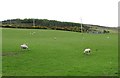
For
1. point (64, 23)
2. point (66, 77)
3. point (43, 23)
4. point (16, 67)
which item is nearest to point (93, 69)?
point (66, 77)

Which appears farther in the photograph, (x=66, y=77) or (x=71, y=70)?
(x=71, y=70)

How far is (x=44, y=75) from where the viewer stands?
18.7 m

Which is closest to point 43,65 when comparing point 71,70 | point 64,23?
point 71,70

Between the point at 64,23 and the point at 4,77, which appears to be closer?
the point at 4,77

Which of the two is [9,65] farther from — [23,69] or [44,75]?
[44,75]

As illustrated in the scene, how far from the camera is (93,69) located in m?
21.0

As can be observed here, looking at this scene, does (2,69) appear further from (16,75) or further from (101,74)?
(101,74)

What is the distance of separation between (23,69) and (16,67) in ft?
3.42

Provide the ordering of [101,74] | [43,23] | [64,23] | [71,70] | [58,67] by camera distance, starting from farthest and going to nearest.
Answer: [64,23] < [43,23] < [58,67] < [71,70] < [101,74]

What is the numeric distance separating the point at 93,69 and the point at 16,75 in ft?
17.0

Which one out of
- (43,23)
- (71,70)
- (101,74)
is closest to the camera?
(101,74)

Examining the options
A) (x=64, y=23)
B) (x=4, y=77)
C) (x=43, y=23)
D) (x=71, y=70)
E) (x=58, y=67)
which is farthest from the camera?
(x=64, y=23)

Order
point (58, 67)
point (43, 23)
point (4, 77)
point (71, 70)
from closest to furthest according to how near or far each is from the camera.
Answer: point (4, 77), point (71, 70), point (58, 67), point (43, 23)

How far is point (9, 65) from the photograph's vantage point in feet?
74.8
